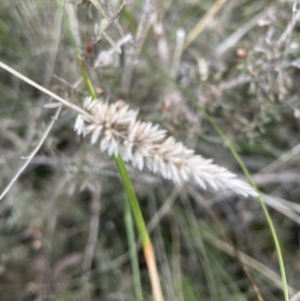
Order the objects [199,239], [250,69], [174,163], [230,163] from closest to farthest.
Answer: [174,163]
[250,69]
[199,239]
[230,163]

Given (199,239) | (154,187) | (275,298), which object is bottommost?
(275,298)

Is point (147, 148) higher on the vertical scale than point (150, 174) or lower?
lower

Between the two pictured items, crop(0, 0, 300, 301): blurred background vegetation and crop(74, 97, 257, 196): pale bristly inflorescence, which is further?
crop(0, 0, 300, 301): blurred background vegetation

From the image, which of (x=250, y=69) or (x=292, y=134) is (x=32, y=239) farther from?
(x=292, y=134)

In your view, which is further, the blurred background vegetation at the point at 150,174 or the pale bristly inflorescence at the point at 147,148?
the blurred background vegetation at the point at 150,174

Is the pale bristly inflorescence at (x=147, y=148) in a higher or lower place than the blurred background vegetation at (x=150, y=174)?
lower

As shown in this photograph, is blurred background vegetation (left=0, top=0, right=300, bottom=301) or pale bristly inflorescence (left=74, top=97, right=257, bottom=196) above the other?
blurred background vegetation (left=0, top=0, right=300, bottom=301)

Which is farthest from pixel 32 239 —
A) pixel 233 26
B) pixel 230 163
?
pixel 233 26

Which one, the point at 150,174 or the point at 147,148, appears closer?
the point at 147,148
